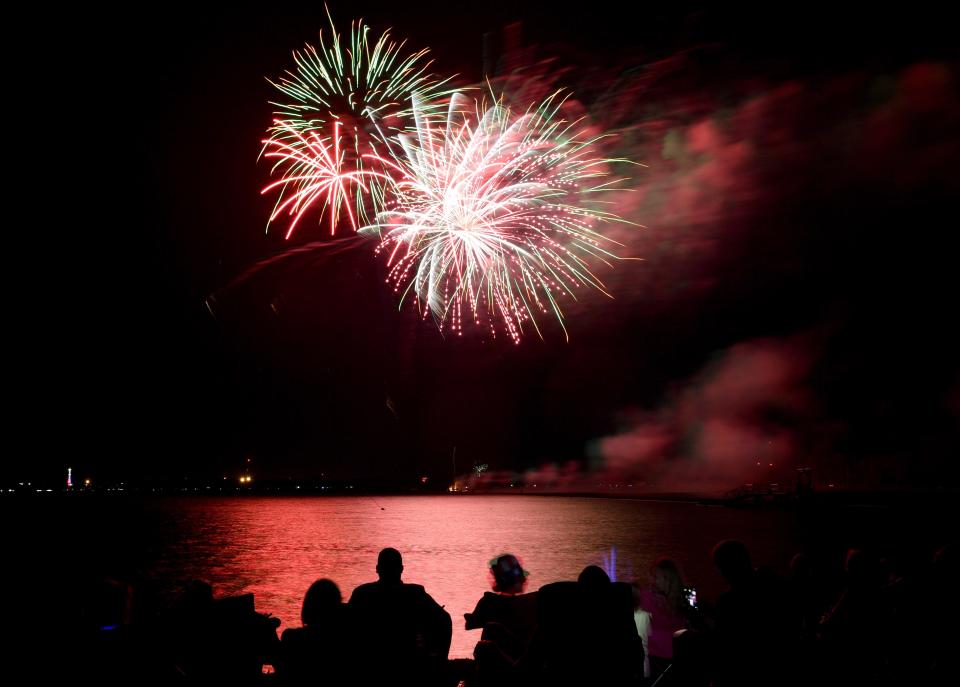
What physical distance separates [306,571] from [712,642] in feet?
124

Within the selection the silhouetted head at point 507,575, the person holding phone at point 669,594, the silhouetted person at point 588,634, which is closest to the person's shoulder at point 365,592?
the silhouetted person at point 588,634

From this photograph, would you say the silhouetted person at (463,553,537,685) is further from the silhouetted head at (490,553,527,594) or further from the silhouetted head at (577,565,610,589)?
the silhouetted head at (577,565,610,589)

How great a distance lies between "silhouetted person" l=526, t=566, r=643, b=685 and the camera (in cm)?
421

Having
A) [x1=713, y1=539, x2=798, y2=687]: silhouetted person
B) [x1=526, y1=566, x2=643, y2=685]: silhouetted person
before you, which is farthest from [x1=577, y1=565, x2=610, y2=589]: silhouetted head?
[x1=713, y1=539, x2=798, y2=687]: silhouetted person

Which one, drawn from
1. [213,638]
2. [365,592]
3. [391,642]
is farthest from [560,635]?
[213,638]

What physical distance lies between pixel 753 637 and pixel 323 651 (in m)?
2.63

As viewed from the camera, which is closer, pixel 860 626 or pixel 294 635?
pixel 294 635

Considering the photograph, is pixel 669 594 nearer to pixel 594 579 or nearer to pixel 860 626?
pixel 860 626

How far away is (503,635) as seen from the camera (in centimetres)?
553

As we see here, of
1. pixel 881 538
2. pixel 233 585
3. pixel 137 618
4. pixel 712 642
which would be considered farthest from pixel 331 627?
pixel 881 538

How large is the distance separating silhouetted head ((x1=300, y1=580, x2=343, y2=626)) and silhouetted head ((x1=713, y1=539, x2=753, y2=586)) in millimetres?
2644

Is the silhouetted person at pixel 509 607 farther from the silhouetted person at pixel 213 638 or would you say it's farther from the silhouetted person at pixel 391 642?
the silhouetted person at pixel 213 638

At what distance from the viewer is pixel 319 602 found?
200 inches

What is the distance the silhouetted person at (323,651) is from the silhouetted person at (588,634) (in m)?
1.19
